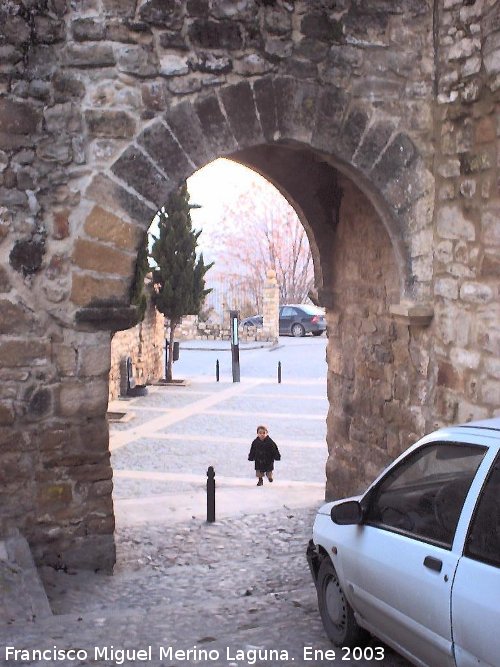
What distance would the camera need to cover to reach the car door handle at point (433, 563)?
9.31 ft

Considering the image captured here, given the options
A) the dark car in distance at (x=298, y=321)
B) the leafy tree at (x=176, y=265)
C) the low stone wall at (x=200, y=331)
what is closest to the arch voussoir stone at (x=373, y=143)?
the leafy tree at (x=176, y=265)

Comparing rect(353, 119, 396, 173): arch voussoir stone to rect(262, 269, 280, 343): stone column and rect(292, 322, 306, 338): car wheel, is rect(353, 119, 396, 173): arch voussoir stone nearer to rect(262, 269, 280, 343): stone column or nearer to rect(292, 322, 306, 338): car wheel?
rect(262, 269, 280, 343): stone column

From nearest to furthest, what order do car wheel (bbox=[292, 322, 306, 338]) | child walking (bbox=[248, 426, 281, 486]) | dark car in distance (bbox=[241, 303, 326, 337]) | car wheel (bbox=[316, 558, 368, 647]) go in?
car wheel (bbox=[316, 558, 368, 647]) → child walking (bbox=[248, 426, 281, 486]) → dark car in distance (bbox=[241, 303, 326, 337]) → car wheel (bbox=[292, 322, 306, 338])

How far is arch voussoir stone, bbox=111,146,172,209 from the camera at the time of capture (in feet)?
17.2

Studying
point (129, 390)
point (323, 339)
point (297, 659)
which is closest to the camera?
point (297, 659)

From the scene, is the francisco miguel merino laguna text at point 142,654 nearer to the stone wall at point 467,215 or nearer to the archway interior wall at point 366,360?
the stone wall at point 467,215

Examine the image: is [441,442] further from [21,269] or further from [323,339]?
[323,339]

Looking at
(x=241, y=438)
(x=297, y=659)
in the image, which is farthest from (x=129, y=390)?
(x=297, y=659)

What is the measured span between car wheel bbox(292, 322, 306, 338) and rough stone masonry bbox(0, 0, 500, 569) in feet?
82.2

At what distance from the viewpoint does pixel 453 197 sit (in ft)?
17.9

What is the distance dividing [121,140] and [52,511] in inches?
96.2

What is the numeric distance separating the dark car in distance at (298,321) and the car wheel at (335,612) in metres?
26.2

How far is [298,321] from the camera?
30812 mm

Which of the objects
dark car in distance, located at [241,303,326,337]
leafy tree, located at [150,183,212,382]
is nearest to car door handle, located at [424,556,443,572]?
leafy tree, located at [150,183,212,382]
